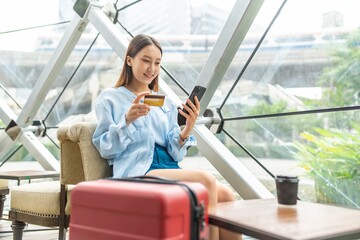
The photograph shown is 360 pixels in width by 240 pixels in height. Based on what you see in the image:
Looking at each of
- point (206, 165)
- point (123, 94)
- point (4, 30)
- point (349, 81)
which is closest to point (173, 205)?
point (123, 94)

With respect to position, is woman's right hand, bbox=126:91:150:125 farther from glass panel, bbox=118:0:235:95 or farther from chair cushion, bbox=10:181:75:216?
glass panel, bbox=118:0:235:95

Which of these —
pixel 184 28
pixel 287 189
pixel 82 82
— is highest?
pixel 184 28

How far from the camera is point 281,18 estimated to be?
305cm

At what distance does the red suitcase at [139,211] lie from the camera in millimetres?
1527

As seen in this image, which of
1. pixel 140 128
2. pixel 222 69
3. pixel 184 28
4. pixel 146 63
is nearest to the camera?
pixel 140 128

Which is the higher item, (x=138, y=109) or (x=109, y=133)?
(x=138, y=109)

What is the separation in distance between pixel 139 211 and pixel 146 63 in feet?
3.85

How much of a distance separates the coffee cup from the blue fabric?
681 millimetres

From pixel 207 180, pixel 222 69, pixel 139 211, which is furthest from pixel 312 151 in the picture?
pixel 139 211

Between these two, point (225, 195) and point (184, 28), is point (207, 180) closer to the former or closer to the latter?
point (225, 195)

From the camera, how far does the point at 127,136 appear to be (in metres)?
2.33

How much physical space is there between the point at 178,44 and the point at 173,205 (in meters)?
2.54

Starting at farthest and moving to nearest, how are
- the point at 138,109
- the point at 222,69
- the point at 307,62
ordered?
the point at 222,69
the point at 307,62
the point at 138,109

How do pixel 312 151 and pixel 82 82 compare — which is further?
pixel 82 82
